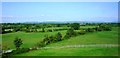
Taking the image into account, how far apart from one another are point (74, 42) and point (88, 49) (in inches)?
29.5

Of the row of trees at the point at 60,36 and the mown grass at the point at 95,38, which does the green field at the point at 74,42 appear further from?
the row of trees at the point at 60,36

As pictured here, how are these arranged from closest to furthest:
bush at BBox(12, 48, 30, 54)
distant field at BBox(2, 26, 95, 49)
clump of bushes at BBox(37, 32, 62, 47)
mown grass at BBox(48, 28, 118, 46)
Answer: bush at BBox(12, 48, 30, 54)
distant field at BBox(2, 26, 95, 49)
clump of bushes at BBox(37, 32, 62, 47)
mown grass at BBox(48, 28, 118, 46)

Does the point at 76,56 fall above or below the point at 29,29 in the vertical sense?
below

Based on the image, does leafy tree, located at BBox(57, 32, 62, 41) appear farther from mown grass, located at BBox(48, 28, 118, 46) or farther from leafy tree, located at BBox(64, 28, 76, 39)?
leafy tree, located at BBox(64, 28, 76, 39)

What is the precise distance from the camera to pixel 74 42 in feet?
26.8

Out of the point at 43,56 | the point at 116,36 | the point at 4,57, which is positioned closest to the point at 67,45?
the point at 43,56

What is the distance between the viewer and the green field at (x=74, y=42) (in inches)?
284

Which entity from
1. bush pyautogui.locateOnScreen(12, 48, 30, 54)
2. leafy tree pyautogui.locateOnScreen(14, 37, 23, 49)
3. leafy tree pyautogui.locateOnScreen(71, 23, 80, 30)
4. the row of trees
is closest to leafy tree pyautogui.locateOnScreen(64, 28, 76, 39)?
the row of trees

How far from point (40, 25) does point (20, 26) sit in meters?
0.83

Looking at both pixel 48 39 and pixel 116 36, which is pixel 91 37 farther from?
pixel 48 39

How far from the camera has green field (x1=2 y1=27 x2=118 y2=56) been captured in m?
7.22

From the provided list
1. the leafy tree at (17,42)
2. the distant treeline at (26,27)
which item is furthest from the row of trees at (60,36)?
the distant treeline at (26,27)

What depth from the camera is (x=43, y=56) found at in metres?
6.92

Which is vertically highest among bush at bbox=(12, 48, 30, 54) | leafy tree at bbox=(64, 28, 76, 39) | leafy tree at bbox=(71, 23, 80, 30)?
leafy tree at bbox=(71, 23, 80, 30)
